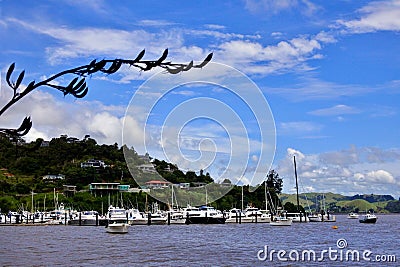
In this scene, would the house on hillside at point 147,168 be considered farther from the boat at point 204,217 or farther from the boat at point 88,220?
the boat at point 88,220

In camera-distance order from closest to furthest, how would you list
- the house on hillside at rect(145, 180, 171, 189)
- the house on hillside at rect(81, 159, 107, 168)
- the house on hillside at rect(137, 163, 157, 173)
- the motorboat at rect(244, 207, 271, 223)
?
the motorboat at rect(244, 207, 271, 223) → the house on hillside at rect(137, 163, 157, 173) → the house on hillside at rect(145, 180, 171, 189) → the house on hillside at rect(81, 159, 107, 168)

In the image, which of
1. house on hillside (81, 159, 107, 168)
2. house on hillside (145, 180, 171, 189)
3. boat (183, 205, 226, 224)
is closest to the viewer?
boat (183, 205, 226, 224)

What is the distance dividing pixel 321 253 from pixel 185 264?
10436 millimetres

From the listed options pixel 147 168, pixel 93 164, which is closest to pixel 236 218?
pixel 147 168

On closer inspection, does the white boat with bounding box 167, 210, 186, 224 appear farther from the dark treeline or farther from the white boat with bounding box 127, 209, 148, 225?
the dark treeline

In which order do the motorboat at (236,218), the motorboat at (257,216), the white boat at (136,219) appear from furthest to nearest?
the motorboat at (257,216), the motorboat at (236,218), the white boat at (136,219)

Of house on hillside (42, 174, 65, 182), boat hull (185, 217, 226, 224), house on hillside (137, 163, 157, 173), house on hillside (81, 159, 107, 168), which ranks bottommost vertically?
boat hull (185, 217, 226, 224)

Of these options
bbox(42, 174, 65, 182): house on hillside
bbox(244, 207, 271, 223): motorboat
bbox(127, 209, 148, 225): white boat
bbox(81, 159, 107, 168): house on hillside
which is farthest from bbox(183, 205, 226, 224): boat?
bbox(81, 159, 107, 168): house on hillside

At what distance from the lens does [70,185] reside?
121 m

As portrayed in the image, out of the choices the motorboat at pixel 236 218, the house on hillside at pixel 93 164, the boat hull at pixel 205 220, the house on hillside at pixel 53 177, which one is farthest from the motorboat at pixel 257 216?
the house on hillside at pixel 93 164

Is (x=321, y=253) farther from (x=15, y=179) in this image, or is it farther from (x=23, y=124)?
(x=15, y=179)

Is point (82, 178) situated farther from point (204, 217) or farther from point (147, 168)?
point (204, 217)

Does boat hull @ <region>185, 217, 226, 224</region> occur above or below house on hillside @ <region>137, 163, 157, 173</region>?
below

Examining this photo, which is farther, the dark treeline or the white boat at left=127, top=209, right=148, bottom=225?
the dark treeline
